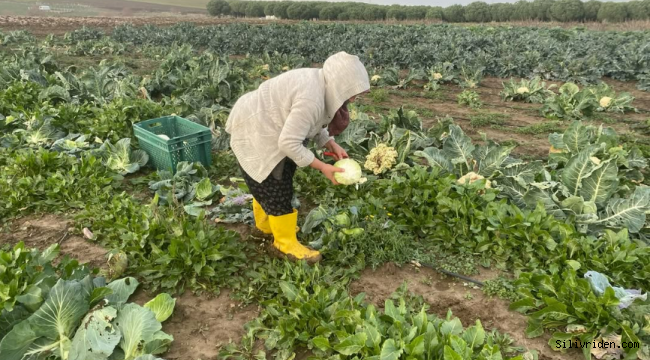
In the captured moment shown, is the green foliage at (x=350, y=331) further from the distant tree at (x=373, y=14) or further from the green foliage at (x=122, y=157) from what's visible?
the distant tree at (x=373, y=14)

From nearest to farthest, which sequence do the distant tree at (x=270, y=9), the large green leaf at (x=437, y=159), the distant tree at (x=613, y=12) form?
1. the large green leaf at (x=437, y=159)
2. the distant tree at (x=613, y=12)
3. the distant tree at (x=270, y=9)

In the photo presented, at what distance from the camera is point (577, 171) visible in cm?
392

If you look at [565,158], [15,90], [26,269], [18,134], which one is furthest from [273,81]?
[15,90]

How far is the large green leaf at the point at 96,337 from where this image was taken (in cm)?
244

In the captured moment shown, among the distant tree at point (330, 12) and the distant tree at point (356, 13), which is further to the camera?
the distant tree at point (330, 12)

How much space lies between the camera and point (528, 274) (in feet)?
10.3

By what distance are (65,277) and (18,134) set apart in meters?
3.72

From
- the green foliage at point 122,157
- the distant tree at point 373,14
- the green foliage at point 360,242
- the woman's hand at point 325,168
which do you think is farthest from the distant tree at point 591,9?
the woman's hand at point 325,168

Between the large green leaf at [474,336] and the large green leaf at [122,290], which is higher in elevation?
the large green leaf at [474,336]

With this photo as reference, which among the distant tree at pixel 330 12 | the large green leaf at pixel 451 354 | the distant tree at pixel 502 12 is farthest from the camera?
the distant tree at pixel 330 12

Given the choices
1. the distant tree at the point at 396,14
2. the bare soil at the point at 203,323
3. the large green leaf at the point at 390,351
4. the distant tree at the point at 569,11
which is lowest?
the bare soil at the point at 203,323

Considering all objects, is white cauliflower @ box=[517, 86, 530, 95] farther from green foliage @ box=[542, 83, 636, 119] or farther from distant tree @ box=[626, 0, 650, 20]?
distant tree @ box=[626, 0, 650, 20]

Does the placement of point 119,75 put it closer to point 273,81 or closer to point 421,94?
point 421,94

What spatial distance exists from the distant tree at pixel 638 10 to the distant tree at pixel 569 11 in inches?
117
